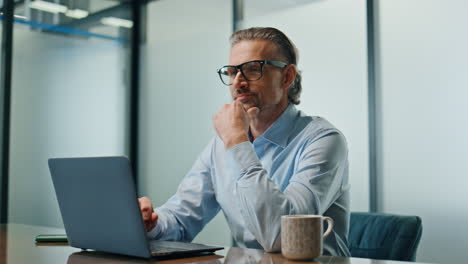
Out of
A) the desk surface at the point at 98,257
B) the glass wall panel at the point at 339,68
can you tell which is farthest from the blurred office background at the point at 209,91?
the desk surface at the point at 98,257

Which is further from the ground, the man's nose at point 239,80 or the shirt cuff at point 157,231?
the man's nose at point 239,80

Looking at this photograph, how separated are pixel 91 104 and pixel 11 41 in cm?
83

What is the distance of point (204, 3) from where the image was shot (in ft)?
15.1

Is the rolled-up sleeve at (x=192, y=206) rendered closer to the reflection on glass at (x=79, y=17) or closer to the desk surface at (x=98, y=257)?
the desk surface at (x=98, y=257)

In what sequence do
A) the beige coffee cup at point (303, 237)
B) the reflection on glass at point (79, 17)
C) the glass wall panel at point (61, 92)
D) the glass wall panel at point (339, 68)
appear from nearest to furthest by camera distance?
the beige coffee cup at point (303, 237) → the glass wall panel at point (339, 68) → the glass wall panel at point (61, 92) → the reflection on glass at point (79, 17)

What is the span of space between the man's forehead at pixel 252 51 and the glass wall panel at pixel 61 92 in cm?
295

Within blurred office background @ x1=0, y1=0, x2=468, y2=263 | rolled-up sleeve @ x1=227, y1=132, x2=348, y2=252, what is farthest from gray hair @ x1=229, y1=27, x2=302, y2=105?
blurred office background @ x1=0, y1=0, x2=468, y2=263

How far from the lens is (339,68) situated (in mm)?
3607

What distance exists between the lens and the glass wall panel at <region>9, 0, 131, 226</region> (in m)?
4.31

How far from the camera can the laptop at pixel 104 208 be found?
3.84 ft

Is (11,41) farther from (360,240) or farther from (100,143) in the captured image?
(360,240)

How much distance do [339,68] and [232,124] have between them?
2.17m

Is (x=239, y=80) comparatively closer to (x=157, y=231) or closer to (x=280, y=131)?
(x=280, y=131)

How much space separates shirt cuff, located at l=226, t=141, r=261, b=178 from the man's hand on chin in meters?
0.02
